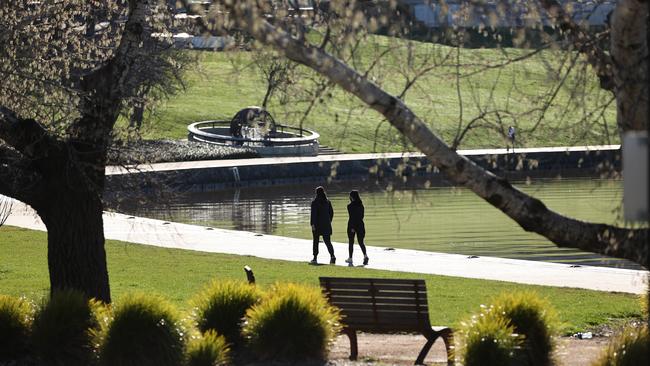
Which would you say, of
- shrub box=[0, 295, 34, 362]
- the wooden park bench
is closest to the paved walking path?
the wooden park bench

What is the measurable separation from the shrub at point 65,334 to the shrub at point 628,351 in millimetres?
4357

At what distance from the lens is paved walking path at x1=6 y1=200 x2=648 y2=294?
19.7 meters

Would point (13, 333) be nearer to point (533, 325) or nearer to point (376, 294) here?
point (376, 294)

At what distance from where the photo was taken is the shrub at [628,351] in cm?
952

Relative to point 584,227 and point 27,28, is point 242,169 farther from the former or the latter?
point 584,227

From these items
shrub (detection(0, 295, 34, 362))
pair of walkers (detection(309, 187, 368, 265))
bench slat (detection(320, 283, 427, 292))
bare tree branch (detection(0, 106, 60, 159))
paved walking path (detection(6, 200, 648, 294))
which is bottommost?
paved walking path (detection(6, 200, 648, 294))

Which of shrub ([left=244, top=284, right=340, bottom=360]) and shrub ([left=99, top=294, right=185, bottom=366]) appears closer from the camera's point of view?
shrub ([left=99, top=294, right=185, bottom=366])

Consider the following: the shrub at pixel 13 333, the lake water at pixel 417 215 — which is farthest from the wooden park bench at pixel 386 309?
the lake water at pixel 417 215

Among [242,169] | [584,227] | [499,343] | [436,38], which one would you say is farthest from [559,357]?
[242,169]

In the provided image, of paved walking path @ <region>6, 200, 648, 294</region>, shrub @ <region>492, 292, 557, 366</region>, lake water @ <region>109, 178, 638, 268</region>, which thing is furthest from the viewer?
lake water @ <region>109, 178, 638, 268</region>

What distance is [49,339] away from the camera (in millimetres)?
10961

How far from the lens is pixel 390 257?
23.1 metres

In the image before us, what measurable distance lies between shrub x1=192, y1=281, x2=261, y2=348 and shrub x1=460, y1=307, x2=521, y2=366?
6.92ft

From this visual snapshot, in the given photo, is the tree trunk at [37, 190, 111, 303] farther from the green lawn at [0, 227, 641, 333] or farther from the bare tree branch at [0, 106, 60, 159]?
the green lawn at [0, 227, 641, 333]
